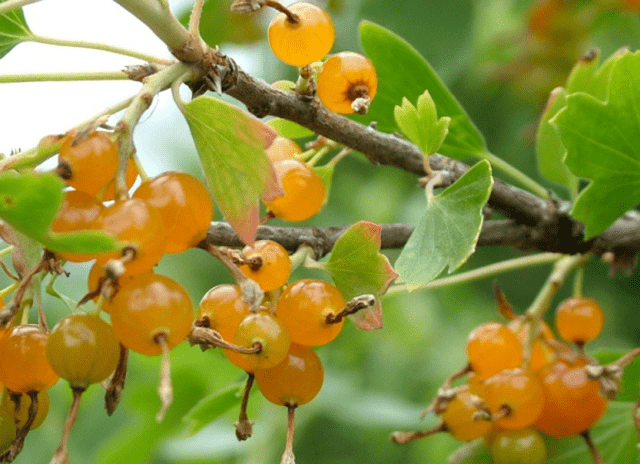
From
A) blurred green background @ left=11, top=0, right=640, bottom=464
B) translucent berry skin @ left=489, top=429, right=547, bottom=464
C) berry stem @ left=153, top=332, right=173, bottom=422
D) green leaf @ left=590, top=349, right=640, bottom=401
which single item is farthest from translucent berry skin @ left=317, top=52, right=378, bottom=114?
blurred green background @ left=11, top=0, right=640, bottom=464

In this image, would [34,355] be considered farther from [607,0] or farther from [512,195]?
[607,0]

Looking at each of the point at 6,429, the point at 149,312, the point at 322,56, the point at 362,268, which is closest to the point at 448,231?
the point at 362,268

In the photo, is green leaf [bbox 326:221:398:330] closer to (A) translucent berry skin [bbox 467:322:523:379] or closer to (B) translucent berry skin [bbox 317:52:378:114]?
(B) translucent berry skin [bbox 317:52:378:114]

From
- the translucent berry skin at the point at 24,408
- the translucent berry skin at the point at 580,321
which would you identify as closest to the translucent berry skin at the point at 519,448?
the translucent berry skin at the point at 580,321

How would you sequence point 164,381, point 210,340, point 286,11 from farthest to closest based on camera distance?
1. point 286,11
2. point 210,340
3. point 164,381

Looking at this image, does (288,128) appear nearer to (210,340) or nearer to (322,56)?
(322,56)

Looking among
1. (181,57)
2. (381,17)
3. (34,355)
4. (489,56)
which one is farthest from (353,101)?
(489,56)
